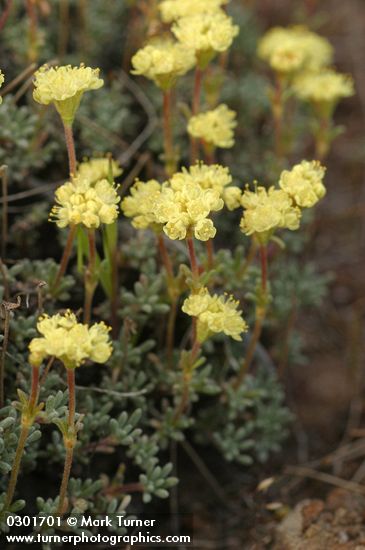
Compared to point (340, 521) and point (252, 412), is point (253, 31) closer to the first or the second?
point (252, 412)

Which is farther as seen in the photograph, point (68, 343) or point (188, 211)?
point (188, 211)

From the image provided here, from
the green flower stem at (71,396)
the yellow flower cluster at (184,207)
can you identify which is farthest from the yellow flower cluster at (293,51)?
the green flower stem at (71,396)

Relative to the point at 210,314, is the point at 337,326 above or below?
above

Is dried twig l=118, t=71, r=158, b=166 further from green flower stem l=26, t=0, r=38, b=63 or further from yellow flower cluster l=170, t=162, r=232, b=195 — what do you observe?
yellow flower cluster l=170, t=162, r=232, b=195

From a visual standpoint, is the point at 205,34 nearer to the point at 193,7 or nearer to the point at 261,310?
the point at 193,7

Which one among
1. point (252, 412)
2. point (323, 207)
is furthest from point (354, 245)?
point (252, 412)

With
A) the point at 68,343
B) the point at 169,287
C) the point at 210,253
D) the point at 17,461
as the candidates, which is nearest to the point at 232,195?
the point at 210,253
